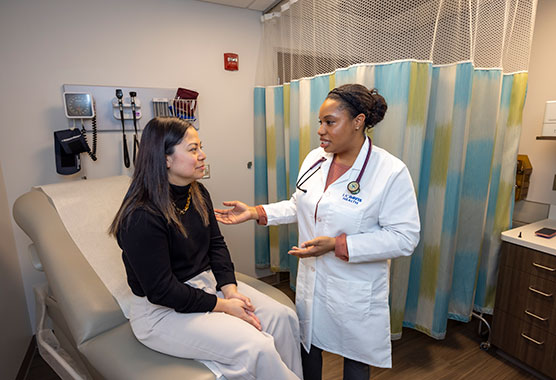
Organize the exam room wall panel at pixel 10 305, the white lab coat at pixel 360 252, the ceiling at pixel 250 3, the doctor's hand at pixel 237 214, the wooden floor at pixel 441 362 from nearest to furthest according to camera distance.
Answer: the white lab coat at pixel 360 252
the doctor's hand at pixel 237 214
the exam room wall panel at pixel 10 305
the wooden floor at pixel 441 362
the ceiling at pixel 250 3

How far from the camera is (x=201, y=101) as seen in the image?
231 centimetres

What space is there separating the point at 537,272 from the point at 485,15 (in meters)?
1.36

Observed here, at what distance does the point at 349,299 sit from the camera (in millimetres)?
1212

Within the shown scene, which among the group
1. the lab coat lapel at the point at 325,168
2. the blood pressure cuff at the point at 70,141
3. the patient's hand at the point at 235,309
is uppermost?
the blood pressure cuff at the point at 70,141

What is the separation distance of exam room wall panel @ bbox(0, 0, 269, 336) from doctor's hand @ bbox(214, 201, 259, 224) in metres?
0.96

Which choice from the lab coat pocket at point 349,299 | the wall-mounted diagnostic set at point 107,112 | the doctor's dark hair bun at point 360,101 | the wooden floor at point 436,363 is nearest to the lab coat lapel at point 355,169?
the doctor's dark hair bun at point 360,101

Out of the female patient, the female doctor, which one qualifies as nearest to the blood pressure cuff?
the female patient

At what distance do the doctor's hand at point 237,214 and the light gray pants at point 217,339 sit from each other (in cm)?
35

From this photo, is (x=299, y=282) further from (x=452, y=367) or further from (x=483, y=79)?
(x=483, y=79)

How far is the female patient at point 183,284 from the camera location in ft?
3.45

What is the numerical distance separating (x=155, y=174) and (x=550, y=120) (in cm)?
212

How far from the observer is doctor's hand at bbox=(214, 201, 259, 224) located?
4.87ft

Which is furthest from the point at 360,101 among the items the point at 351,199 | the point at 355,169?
the point at 351,199

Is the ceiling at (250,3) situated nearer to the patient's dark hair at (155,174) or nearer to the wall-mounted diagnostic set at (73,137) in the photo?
the wall-mounted diagnostic set at (73,137)
